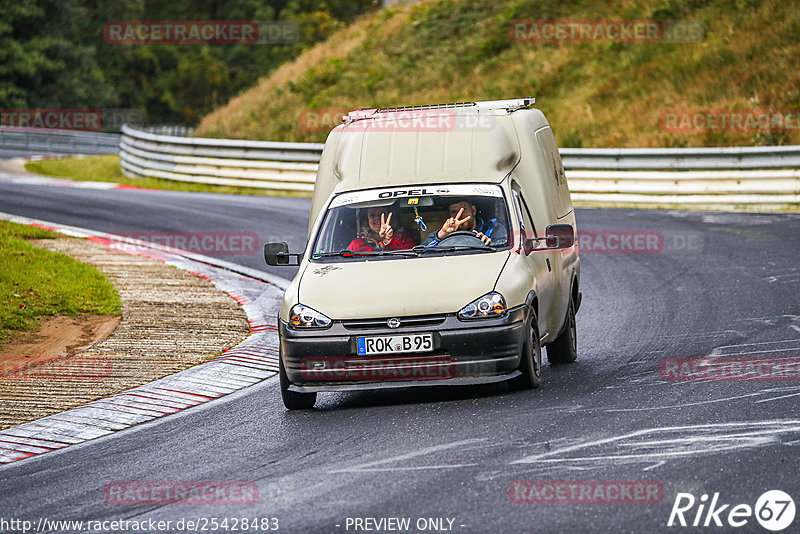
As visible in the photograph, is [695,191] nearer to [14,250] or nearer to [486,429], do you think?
[14,250]

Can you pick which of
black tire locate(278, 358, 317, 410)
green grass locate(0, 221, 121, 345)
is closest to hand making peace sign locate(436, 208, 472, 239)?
black tire locate(278, 358, 317, 410)

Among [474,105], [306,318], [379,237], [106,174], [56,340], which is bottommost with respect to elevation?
[106,174]

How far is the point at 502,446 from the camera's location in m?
7.63

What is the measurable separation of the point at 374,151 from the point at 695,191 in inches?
524

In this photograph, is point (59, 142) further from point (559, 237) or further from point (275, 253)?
point (559, 237)

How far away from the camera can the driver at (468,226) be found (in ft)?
32.9

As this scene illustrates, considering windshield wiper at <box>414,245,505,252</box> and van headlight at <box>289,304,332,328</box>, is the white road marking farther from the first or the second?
windshield wiper at <box>414,245,505,252</box>

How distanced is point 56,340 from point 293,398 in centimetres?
411

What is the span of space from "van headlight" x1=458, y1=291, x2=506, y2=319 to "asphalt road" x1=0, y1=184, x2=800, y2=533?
689 mm

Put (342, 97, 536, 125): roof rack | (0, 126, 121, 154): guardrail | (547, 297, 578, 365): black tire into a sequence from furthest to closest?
1. (0, 126, 121, 154): guardrail
2. (342, 97, 536, 125): roof rack
3. (547, 297, 578, 365): black tire

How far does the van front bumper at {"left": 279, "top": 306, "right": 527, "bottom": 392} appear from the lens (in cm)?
881

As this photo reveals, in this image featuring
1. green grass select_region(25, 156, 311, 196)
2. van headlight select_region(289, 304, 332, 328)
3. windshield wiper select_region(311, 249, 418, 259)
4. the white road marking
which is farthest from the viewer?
green grass select_region(25, 156, 311, 196)

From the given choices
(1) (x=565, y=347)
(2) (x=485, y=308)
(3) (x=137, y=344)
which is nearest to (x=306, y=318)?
(2) (x=485, y=308)

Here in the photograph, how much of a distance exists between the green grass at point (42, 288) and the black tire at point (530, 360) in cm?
586
